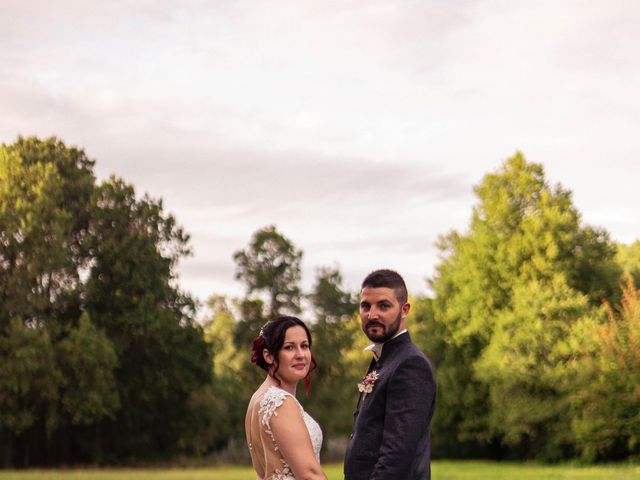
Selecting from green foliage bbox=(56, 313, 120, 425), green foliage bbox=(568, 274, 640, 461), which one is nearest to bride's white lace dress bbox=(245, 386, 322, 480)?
green foliage bbox=(568, 274, 640, 461)

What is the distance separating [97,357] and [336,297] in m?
13.6

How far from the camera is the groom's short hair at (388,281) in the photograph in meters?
5.03

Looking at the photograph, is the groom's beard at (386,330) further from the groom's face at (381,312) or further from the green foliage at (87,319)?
the green foliage at (87,319)

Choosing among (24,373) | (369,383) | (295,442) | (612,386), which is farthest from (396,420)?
(24,373)

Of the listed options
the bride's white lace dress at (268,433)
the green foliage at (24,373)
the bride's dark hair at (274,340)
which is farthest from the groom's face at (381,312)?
the green foliage at (24,373)

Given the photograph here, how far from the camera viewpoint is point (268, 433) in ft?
17.3

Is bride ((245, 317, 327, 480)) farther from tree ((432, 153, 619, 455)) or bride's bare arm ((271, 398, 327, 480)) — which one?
tree ((432, 153, 619, 455))

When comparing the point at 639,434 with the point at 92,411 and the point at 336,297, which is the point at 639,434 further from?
the point at 92,411

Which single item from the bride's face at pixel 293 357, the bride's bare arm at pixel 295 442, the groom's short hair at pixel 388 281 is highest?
the groom's short hair at pixel 388 281

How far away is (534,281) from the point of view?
46344 millimetres

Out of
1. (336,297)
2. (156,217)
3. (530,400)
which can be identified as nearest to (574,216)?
(530,400)

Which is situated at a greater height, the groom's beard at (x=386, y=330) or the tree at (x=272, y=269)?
the tree at (x=272, y=269)

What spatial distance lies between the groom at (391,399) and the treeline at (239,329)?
34.8m

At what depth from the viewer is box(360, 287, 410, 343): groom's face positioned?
5.02 metres
